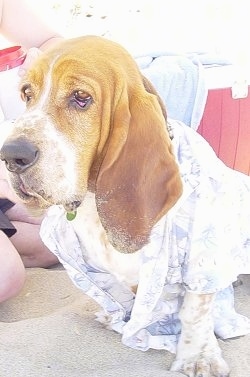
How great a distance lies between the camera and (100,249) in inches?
59.8

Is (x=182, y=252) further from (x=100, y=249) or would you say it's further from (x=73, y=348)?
(x=73, y=348)

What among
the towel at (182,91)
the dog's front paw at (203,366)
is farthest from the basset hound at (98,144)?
the towel at (182,91)

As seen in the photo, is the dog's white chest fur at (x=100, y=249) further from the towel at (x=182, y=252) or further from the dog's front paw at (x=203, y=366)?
the dog's front paw at (x=203, y=366)

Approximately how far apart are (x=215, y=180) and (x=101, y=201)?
0.29m

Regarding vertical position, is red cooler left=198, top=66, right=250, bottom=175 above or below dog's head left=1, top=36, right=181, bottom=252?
below

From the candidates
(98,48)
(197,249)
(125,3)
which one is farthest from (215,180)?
(125,3)

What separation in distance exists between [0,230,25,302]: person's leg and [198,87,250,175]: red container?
2.36 ft

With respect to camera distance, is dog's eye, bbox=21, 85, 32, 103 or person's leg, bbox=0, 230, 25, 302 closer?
dog's eye, bbox=21, 85, 32, 103

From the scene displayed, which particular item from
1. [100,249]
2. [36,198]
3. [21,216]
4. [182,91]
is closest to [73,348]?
[100,249]

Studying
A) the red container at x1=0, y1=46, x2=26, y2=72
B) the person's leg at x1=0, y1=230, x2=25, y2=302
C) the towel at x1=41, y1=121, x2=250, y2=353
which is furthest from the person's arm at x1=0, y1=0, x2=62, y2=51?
the towel at x1=41, y1=121, x2=250, y2=353

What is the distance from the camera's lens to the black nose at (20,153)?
1.23 metres

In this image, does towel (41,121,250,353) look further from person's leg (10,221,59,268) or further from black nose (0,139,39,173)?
person's leg (10,221,59,268)

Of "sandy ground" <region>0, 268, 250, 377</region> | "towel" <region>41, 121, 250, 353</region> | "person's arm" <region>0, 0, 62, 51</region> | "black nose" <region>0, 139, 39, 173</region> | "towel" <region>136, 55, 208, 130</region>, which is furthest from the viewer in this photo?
"person's arm" <region>0, 0, 62, 51</region>

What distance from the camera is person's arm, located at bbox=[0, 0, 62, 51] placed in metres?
2.40
